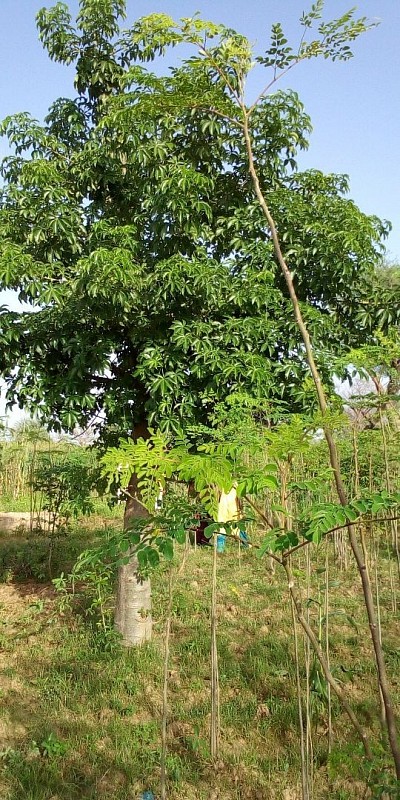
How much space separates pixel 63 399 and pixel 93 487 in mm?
1181

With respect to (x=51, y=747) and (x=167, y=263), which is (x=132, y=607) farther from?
(x=167, y=263)

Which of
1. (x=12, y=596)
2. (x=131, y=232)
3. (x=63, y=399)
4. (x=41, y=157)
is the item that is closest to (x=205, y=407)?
(x=63, y=399)

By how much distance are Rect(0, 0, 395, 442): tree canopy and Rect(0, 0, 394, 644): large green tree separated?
13 mm

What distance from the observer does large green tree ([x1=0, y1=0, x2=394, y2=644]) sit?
3766 millimetres

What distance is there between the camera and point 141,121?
4.11 metres

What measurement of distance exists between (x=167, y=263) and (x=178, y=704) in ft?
9.13

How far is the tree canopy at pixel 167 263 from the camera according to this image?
3.77m

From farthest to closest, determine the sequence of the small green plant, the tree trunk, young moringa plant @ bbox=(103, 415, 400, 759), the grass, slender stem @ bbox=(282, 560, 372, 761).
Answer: the tree trunk, the small green plant, the grass, slender stem @ bbox=(282, 560, 372, 761), young moringa plant @ bbox=(103, 415, 400, 759)

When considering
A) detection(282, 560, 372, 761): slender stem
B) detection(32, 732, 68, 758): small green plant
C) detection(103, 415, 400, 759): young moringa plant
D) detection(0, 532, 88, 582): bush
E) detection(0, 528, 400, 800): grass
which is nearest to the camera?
detection(103, 415, 400, 759): young moringa plant

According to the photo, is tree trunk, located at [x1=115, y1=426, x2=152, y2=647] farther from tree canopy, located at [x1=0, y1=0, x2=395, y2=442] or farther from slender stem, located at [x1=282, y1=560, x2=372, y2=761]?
slender stem, located at [x1=282, y1=560, x2=372, y2=761]

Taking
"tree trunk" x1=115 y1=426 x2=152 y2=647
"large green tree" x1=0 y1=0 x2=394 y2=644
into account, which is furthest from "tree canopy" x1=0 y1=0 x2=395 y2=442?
"tree trunk" x1=115 y1=426 x2=152 y2=647

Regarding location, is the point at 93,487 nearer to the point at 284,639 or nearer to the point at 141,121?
the point at 284,639

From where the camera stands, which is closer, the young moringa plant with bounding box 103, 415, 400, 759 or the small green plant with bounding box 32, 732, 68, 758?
the young moringa plant with bounding box 103, 415, 400, 759

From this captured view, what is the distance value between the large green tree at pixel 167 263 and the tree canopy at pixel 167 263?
0.01m
